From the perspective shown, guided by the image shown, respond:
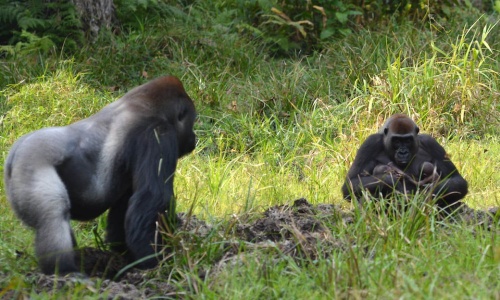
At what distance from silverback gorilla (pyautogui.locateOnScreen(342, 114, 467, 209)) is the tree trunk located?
4126 millimetres

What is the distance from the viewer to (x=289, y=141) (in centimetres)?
719

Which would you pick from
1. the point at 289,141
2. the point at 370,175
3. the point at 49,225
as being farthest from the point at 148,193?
the point at 289,141

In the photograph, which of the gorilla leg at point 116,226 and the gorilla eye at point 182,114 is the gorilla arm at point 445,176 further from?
the gorilla leg at point 116,226

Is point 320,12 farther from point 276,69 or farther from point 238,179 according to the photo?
point 238,179

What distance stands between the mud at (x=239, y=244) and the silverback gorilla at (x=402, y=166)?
22 cm

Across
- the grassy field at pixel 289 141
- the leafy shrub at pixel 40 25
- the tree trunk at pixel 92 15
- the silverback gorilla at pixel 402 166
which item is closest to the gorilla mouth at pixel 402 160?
the silverback gorilla at pixel 402 166

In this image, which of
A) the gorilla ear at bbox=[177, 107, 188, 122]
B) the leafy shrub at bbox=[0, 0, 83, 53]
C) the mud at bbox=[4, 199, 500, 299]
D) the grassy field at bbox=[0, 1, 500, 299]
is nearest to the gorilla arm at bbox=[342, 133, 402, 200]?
the grassy field at bbox=[0, 1, 500, 299]

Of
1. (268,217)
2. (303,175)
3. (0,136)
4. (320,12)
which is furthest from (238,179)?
(320,12)

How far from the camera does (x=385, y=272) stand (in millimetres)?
3670

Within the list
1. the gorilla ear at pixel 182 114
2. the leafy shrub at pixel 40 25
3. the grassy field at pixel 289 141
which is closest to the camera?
the grassy field at pixel 289 141

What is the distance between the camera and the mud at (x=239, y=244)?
3.93 meters

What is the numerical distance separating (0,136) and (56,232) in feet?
10.1

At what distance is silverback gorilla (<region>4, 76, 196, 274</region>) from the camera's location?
4027 mm

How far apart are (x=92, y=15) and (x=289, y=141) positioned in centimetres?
292
